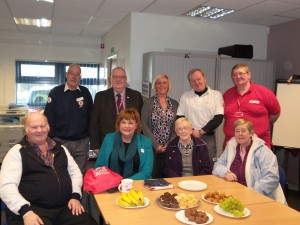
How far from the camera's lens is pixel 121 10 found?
4.61 metres

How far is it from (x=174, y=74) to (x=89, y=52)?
3.72 metres

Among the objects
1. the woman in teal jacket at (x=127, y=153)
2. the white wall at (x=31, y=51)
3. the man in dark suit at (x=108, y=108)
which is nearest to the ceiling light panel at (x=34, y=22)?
the white wall at (x=31, y=51)

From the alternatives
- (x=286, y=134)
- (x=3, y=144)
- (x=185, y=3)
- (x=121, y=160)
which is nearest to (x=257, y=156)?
(x=121, y=160)

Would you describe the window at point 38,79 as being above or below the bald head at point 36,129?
above

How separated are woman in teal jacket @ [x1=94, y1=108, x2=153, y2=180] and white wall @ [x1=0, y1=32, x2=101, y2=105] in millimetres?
5245

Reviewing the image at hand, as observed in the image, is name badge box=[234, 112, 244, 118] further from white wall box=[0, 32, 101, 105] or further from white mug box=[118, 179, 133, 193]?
white wall box=[0, 32, 101, 105]

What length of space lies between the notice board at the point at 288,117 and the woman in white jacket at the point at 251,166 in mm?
1983

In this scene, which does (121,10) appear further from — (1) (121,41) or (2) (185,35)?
(2) (185,35)

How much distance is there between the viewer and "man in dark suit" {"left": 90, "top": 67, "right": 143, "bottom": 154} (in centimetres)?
309

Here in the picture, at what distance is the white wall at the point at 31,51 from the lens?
695 cm

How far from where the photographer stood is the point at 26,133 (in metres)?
2.19

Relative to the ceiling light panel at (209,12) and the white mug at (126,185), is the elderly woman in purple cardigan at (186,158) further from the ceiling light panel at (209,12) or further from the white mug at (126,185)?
the ceiling light panel at (209,12)

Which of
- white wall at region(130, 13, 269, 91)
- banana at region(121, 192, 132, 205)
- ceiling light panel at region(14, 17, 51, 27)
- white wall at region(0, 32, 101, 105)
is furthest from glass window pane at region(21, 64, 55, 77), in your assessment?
banana at region(121, 192, 132, 205)

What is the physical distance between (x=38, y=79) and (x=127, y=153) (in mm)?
5584
